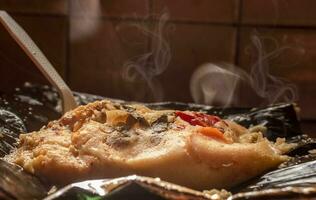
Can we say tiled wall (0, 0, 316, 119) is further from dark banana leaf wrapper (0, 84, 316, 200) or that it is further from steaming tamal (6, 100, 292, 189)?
steaming tamal (6, 100, 292, 189)

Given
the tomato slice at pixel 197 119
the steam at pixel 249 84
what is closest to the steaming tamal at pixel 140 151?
the tomato slice at pixel 197 119

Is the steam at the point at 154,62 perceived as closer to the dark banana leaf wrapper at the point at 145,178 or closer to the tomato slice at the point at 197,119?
→ the dark banana leaf wrapper at the point at 145,178

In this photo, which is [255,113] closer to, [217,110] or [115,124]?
[217,110]

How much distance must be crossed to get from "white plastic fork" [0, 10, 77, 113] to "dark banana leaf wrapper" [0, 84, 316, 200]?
0.36 ft

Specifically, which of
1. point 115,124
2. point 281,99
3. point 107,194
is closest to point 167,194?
point 107,194

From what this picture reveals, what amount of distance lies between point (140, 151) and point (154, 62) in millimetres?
1103

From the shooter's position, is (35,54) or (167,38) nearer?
(35,54)

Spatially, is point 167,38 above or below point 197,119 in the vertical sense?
above

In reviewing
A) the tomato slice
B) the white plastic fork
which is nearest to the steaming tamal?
the tomato slice

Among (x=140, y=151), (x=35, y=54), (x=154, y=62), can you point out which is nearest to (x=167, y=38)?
(x=154, y=62)

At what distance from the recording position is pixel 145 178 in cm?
111

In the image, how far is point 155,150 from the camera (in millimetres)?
1390

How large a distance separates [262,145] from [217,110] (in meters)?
0.69

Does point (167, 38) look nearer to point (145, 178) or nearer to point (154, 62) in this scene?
point (154, 62)
